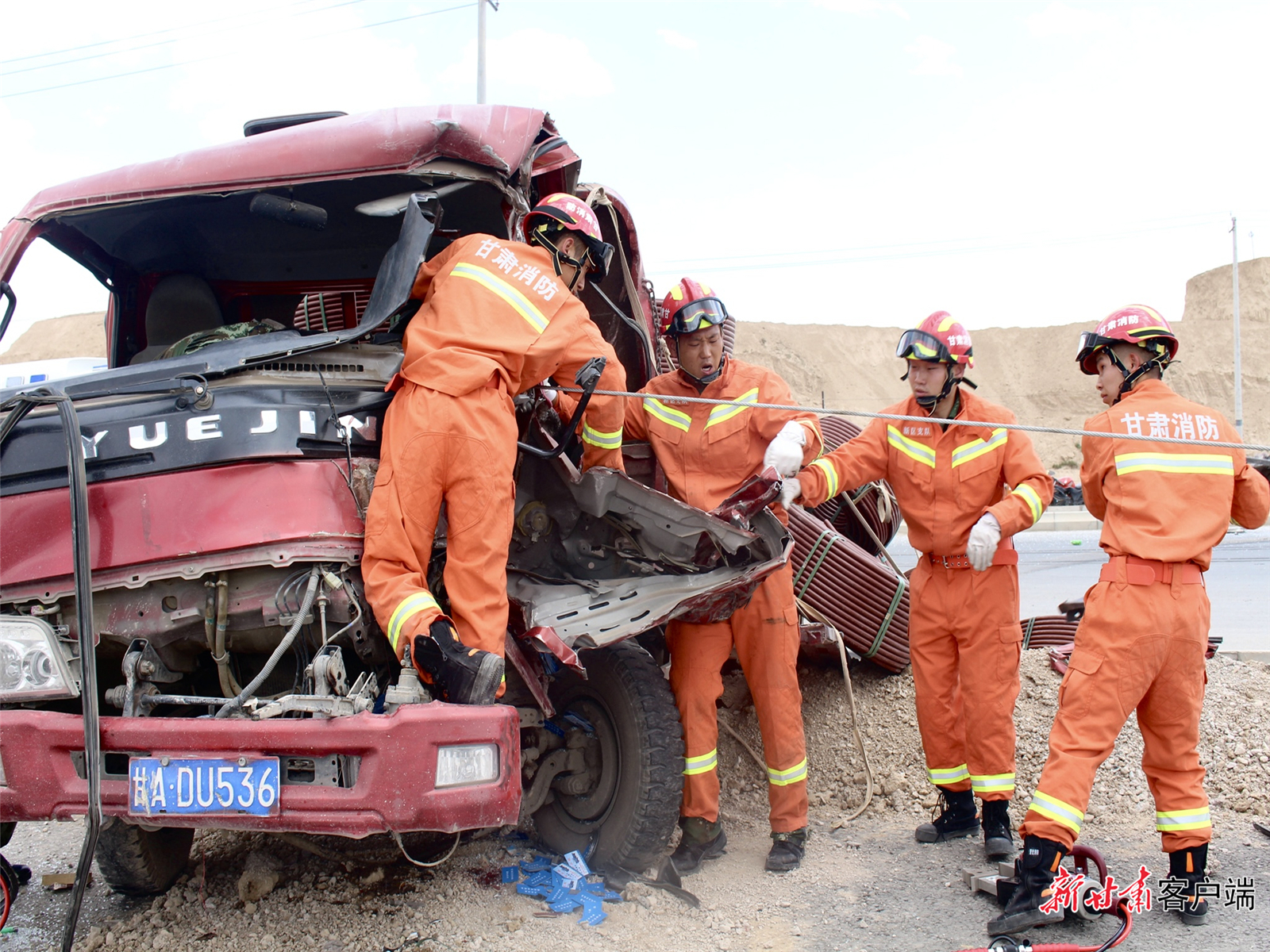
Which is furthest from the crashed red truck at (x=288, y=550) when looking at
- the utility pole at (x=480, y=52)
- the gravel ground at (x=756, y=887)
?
the utility pole at (x=480, y=52)

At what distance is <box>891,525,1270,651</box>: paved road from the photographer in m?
8.18

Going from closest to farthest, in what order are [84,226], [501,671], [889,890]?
1. [501,671]
2. [889,890]
3. [84,226]

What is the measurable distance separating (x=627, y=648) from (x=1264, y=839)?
2.49m

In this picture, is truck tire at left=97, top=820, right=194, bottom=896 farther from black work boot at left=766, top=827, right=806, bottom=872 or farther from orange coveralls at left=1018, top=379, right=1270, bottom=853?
orange coveralls at left=1018, top=379, right=1270, bottom=853

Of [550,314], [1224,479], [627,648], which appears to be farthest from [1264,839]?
[550,314]

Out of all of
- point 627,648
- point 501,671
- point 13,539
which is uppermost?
point 13,539

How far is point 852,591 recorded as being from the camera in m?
4.91

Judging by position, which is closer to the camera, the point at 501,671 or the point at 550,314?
the point at 501,671

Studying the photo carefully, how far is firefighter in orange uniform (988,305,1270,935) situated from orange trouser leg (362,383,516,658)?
177 centimetres

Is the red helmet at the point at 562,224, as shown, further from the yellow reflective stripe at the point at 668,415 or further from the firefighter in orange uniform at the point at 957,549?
the firefighter in orange uniform at the point at 957,549

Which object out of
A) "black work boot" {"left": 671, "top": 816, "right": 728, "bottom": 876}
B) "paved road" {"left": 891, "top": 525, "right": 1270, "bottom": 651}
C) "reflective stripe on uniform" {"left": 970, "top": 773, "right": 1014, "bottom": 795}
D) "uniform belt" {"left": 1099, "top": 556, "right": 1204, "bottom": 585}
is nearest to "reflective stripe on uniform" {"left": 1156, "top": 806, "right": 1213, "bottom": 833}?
"reflective stripe on uniform" {"left": 970, "top": 773, "right": 1014, "bottom": 795}

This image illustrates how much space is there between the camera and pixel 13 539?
8.93 feet

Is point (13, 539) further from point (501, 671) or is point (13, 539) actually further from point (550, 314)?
point (550, 314)

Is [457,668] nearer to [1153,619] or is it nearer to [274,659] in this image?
[274,659]
